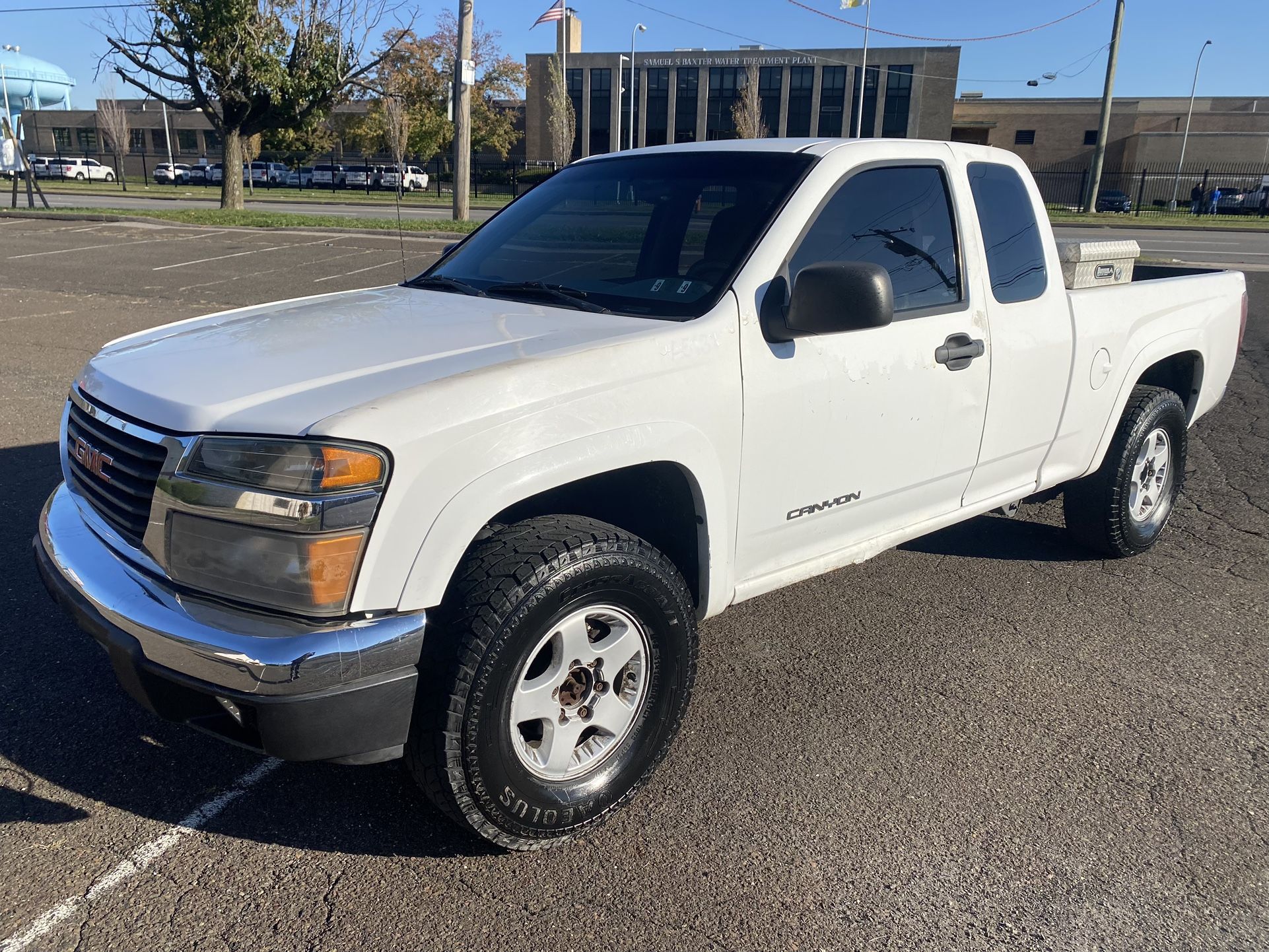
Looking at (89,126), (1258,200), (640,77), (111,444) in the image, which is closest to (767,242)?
(111,444)

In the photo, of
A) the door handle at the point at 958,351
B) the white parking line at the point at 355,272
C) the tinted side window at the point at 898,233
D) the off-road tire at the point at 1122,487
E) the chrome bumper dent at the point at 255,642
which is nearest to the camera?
the chrome bumper dent at the point at 255,642

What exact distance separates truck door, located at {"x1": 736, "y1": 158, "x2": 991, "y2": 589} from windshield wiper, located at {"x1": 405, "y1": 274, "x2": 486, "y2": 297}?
1.16m

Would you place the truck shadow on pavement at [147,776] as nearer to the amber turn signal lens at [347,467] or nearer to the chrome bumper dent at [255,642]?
the chrome bumper dent at [255,642]

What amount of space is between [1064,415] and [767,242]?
185 cm

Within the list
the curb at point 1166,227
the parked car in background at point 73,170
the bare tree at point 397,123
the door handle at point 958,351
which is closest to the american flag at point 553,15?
the bare tree at point 397,123

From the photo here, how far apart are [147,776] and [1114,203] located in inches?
2040

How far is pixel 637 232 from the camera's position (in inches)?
143

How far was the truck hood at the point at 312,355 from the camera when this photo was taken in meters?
2.38

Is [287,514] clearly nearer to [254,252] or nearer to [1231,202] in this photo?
[254,252]

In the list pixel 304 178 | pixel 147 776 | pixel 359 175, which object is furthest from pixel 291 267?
pixel 304 178

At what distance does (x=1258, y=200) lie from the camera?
45.2m

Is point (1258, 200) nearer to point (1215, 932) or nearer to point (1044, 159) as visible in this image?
point (1044, 159)

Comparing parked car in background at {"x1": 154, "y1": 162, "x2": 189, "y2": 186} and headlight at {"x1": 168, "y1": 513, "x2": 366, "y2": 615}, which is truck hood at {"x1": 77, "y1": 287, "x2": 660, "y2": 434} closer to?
headlight at {"x1": 168, "y1": 513, "x2": 366, "y2": 615}

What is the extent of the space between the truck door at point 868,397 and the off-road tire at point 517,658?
1.49 feet
